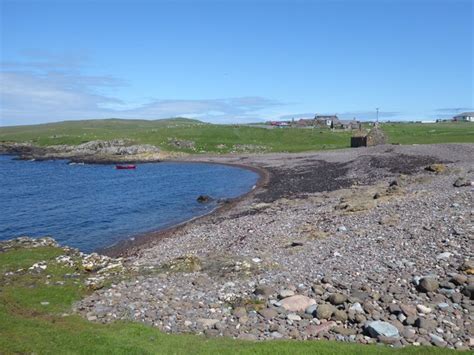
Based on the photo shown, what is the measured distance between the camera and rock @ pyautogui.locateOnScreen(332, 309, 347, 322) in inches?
615

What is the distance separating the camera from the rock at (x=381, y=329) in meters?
14.3

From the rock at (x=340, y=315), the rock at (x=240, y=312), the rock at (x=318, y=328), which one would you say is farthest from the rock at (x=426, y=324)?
the rock at (x=240, y=312)

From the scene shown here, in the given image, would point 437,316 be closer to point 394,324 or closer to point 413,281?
point 394,324

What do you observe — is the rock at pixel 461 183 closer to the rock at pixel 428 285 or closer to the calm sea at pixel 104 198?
the rock at pixel 428 285

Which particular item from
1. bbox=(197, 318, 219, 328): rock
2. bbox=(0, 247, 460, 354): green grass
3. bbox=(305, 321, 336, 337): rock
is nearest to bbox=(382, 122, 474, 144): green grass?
bbox=(305, 321, 336, 337): rock

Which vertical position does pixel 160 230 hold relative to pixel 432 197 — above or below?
below

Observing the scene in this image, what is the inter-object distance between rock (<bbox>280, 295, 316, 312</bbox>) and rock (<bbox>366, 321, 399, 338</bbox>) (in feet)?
9.29

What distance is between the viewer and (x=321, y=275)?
19.8 metres

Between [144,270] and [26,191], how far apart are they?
51373mm

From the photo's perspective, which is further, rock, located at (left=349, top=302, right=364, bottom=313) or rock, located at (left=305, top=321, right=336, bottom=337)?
rock, located at (left=349, top=302, right=364, bottom=313)

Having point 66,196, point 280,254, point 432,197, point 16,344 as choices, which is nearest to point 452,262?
point 280,254

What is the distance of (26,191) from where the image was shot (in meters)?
66.8

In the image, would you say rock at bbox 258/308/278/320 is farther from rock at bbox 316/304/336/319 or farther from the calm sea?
the calm sea

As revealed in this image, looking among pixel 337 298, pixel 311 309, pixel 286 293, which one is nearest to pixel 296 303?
pixel 311 309
